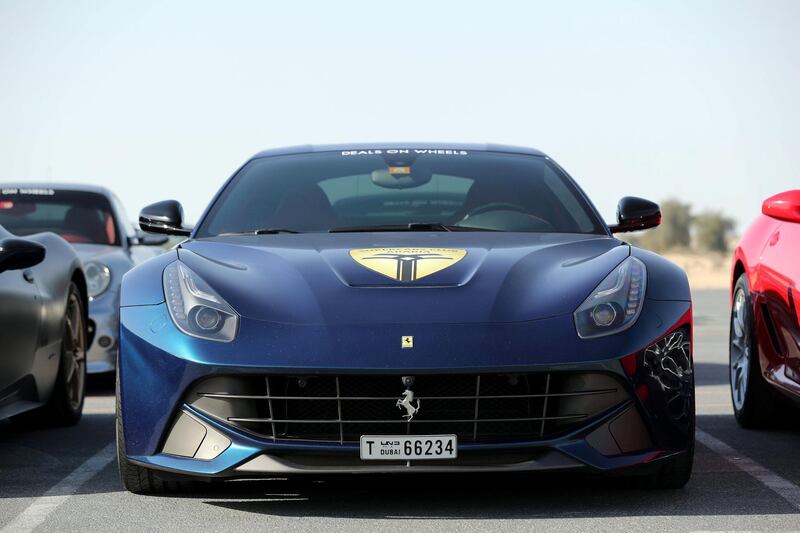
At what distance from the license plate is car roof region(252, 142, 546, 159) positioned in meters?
2.44

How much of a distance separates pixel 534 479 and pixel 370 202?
169cm

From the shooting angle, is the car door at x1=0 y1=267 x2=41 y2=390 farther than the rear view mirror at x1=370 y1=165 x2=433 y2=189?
No

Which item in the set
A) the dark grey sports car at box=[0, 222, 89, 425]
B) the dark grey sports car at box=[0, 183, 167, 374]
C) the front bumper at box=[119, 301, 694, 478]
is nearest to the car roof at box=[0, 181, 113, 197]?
the dark grey sports car at box=[0, 183, 167, 374]

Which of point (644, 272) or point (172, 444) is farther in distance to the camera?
point (644, 272)

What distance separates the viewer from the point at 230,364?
5.05 m

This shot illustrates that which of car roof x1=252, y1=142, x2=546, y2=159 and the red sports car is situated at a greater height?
car roof x1=252, y1=142, x2=546, y2=159

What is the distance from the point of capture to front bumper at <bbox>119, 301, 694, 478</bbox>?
5.01m

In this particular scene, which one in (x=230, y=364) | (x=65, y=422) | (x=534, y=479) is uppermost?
(x=230, y=364)

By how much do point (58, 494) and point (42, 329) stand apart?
5.72 ft

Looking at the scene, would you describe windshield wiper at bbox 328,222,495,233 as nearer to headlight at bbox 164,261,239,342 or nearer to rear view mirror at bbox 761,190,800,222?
headlight at bbox 164,261,239,342

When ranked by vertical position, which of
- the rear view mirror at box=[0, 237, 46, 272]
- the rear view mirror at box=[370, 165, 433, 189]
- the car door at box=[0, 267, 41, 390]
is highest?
the rear view mirror at box=[370, 165, 433, 189]

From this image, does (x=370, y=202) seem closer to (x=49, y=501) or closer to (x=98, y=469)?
(x=98, y=469)

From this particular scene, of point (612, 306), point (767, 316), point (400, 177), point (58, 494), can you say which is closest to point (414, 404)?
point (612, 306)

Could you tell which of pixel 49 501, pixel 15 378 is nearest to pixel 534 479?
pixel 49 501
